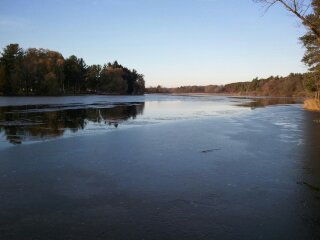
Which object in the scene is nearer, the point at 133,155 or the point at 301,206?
the point at 301,206

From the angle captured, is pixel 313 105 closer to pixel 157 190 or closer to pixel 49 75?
pixel 157 190

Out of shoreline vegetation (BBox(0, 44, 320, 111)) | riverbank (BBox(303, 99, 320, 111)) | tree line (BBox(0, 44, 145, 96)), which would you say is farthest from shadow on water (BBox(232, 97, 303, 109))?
tree line (BBox(0, 44, 145, 96))

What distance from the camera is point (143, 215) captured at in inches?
271

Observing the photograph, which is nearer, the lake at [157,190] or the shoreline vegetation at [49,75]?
the lake at [157,190]

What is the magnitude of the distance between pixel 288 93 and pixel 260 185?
491 ft

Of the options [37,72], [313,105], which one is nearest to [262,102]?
[313,105]

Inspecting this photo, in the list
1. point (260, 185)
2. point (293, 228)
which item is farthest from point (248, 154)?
point (293, 228)

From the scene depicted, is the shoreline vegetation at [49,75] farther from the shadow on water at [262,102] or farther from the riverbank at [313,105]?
the riverbank at [313,105]

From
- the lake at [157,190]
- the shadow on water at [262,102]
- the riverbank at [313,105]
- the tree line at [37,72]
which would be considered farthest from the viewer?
the tree line at [37,72]

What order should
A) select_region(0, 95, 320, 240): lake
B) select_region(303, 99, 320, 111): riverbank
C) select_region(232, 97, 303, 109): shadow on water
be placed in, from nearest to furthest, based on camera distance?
select_region(0, 95, 320, 240): lake, select_region(303, 99, 320, 111): riverbank, select_region(232, 97, 303, 109): shadow on water

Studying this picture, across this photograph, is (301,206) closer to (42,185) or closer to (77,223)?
(77,223)

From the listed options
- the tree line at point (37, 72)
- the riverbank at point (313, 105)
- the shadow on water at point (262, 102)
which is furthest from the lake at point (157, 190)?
the tree line at point (37, 72)

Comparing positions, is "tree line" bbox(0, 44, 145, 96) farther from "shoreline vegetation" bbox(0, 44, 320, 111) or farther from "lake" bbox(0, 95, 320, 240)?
"lake" bbox(0, 95, 320, 240)

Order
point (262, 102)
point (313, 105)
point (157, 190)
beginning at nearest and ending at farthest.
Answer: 1. point (157, 190)
2. point (313, 105)
3. point (262, 102)
